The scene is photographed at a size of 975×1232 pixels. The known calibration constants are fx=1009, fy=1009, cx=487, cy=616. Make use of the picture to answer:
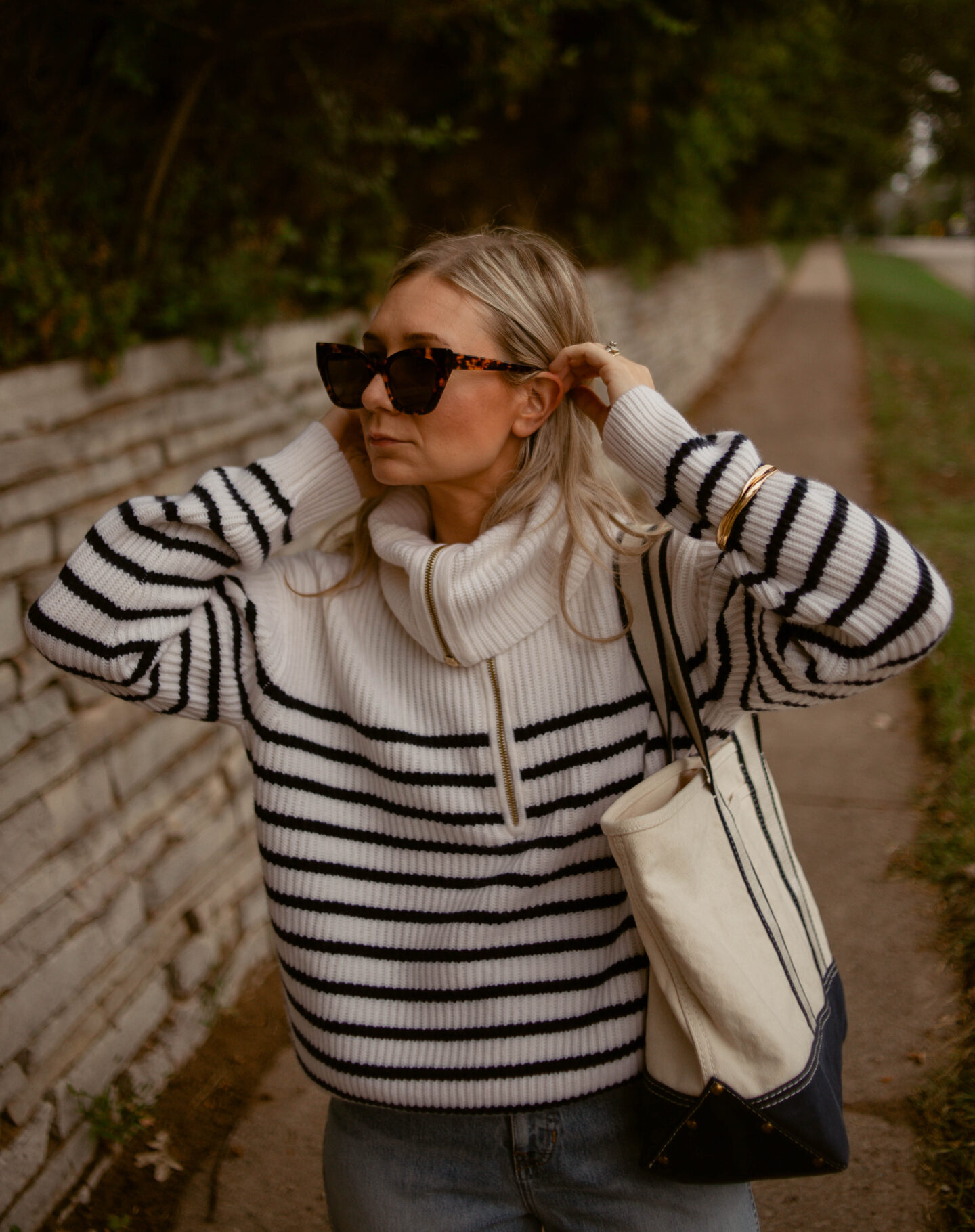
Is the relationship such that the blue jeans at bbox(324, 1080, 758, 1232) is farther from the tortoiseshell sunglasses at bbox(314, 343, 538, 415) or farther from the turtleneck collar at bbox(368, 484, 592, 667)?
the tortoiseshell sunglasses at bbox(314, 343, 538, 415)

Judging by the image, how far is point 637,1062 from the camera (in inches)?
64.3

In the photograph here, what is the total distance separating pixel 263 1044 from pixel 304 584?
185 cm

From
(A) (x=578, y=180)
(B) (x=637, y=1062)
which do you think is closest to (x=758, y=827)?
(B) (x=637, y=1062)

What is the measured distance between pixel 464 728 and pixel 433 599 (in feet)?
0.72

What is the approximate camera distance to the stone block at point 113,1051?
8.21 feet

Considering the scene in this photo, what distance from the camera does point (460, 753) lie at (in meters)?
1.65

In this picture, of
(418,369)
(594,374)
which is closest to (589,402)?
(594,374)

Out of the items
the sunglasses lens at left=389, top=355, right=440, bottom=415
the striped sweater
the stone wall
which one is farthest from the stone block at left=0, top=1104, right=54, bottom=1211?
the sunglasses lens at left=389, top=355, right=440, bottom=415

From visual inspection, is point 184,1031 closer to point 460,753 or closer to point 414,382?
point 460,753

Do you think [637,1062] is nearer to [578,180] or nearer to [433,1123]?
[433,1123]

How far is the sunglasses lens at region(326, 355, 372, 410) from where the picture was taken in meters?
1.74

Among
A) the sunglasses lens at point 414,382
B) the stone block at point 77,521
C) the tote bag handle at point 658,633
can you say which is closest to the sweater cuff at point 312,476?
the sunglasses lens at point 414,382

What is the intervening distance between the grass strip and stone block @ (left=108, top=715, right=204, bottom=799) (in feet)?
7.07

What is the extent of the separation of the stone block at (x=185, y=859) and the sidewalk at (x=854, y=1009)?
24.1 inches
